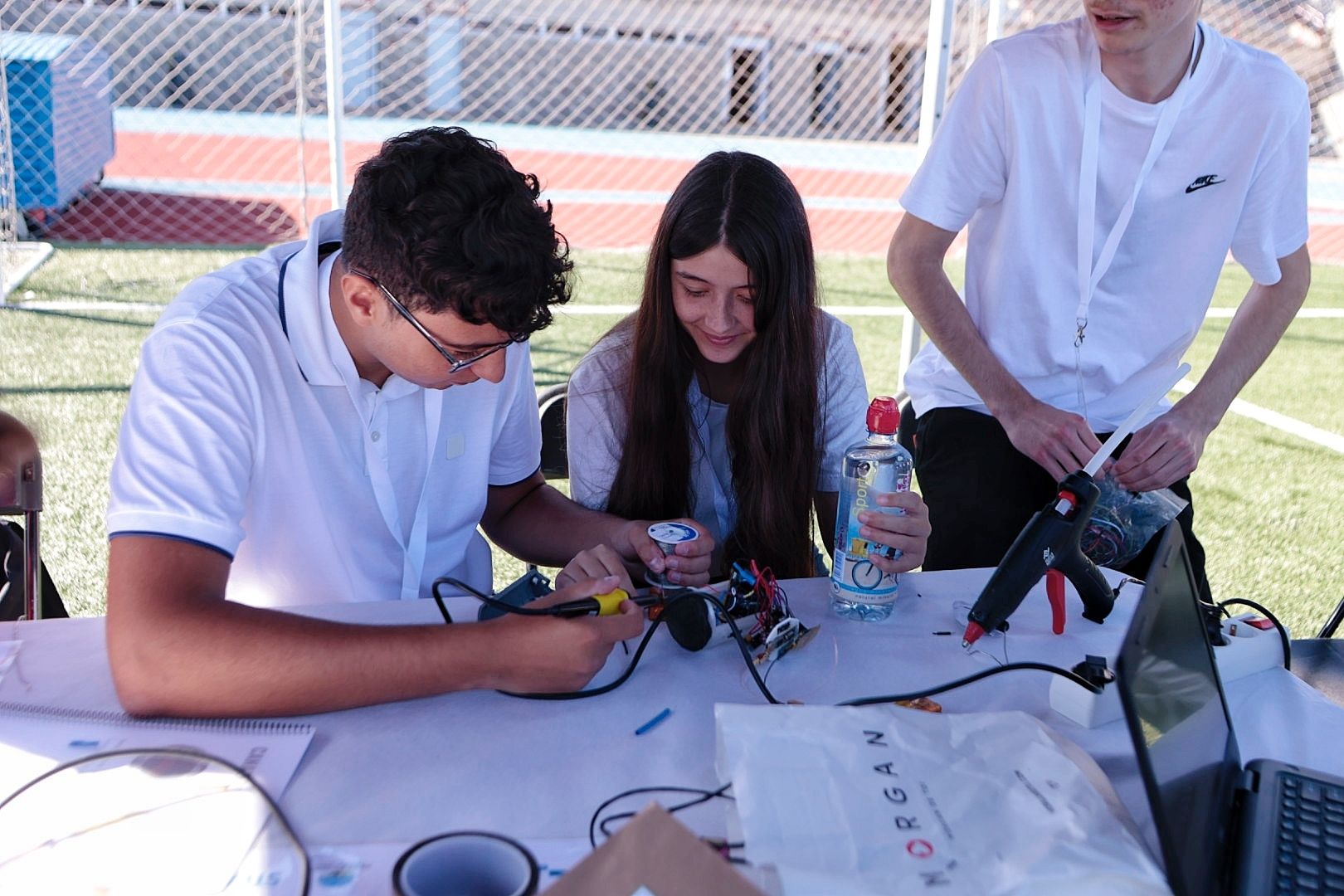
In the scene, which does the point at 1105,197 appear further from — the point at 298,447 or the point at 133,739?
the point at 133,739

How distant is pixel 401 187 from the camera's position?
1.35 metres

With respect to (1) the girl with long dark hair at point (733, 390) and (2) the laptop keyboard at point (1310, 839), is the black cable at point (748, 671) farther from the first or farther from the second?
(1) the girl with long dark hair at point (733, 390)

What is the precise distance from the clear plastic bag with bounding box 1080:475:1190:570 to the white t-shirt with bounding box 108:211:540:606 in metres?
1.07

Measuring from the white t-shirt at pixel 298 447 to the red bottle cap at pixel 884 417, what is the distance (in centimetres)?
63

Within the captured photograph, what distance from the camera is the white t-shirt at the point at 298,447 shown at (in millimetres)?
1293

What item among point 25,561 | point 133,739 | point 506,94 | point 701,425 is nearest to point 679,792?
point 133,739

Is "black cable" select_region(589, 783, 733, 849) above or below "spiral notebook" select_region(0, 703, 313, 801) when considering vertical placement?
above

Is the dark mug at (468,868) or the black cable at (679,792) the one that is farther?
the black cable at (679,792)

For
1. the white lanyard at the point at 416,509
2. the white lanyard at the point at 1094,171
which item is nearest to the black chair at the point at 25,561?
the white lanyard at the point at 416,509

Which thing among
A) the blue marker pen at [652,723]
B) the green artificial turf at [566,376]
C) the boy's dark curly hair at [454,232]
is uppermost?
the boy's dark curly hair at [454,232]

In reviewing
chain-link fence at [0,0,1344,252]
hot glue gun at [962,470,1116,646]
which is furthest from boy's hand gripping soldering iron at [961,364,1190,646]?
chain-link fence at [0,0,1344,252]

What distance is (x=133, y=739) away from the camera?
1.12 metres

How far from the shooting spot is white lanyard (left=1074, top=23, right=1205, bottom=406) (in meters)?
2.11

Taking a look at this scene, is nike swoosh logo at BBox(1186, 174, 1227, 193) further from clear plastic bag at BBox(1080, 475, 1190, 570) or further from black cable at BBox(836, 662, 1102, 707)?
black cable at BBox(836, 662, 1102, 707)
